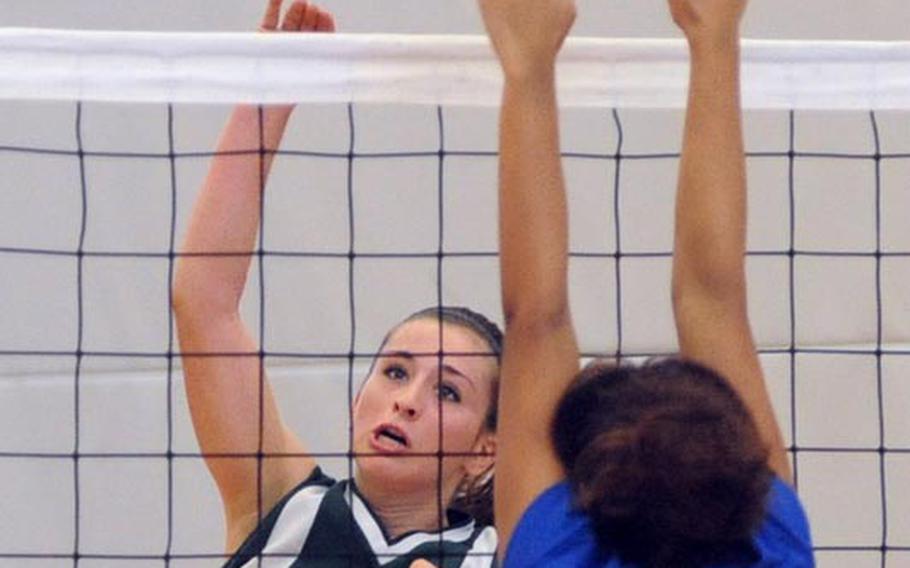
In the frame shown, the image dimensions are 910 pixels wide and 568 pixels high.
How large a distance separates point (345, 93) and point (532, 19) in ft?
1.06

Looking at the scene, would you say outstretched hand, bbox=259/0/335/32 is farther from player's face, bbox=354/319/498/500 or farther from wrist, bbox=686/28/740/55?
wrist, bbox=686/28/740/55

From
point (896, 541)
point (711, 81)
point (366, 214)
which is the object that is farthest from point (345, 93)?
point (896, 541)

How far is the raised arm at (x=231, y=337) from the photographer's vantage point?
2.08 m

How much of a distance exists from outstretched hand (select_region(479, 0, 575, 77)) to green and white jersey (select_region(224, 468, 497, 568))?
20.7 inches

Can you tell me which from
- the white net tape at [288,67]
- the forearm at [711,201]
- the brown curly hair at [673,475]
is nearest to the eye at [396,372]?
the white net tape at [288,67]

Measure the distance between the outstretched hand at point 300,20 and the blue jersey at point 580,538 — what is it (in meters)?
0.71

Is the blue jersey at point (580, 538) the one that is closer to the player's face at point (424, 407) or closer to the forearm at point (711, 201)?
the forearm at point (711, 201)

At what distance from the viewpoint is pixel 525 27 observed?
177 centimetres

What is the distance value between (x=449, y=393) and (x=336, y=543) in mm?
191

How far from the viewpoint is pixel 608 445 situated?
152cm

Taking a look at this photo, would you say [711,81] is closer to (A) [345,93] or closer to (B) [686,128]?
(B) [686,128]

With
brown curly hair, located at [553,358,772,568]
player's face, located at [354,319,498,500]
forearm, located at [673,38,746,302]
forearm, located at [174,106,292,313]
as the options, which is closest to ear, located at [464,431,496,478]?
player's face, located at [354,319,498,500]

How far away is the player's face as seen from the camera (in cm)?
209

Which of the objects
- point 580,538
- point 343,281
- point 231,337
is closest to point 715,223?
point 580,538
